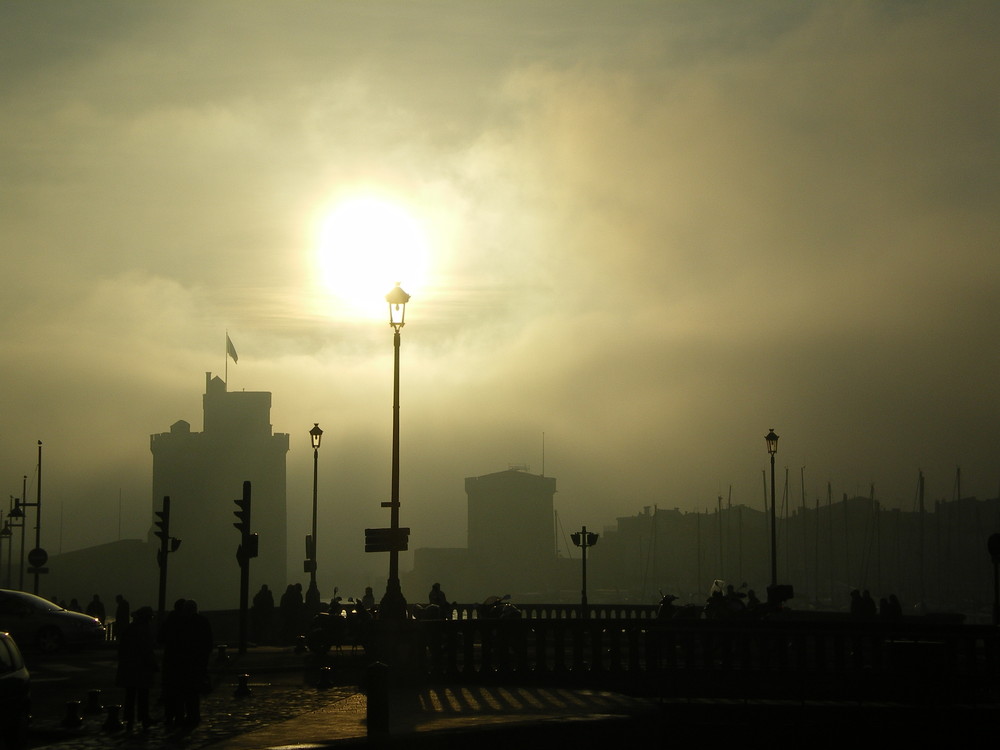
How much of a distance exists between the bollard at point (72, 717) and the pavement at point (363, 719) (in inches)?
2.4

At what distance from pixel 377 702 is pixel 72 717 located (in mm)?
5250

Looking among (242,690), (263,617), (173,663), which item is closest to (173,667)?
(173,663)

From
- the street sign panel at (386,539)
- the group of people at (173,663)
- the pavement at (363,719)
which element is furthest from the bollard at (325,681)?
the group of people at (173,663)

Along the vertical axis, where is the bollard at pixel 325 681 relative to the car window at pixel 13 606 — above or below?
below

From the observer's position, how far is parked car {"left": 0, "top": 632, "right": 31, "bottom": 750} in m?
13.8

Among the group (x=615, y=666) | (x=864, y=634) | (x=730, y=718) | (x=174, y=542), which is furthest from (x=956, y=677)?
(x=174, y=542)

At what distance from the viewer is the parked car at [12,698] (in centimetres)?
1377

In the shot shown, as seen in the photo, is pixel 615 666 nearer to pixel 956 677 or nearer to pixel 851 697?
pixel 851 697

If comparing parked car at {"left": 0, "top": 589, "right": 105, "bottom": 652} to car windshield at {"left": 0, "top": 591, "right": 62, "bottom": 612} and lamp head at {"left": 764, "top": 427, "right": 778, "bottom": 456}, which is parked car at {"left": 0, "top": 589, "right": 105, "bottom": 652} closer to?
car windshield at {"left": 0, "top": 591, "right": 62, "bottom": 612}

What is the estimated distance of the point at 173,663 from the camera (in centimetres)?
1750

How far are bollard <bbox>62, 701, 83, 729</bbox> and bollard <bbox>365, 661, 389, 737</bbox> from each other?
5036 millimetres

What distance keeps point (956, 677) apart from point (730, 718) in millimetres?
4015

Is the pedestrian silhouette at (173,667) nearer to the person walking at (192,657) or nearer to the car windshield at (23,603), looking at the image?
the person walking at (192,657)

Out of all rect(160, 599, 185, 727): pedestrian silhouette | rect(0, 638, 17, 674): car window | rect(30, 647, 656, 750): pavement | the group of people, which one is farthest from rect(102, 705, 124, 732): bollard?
rect(0, 638, 17, 674): car window
